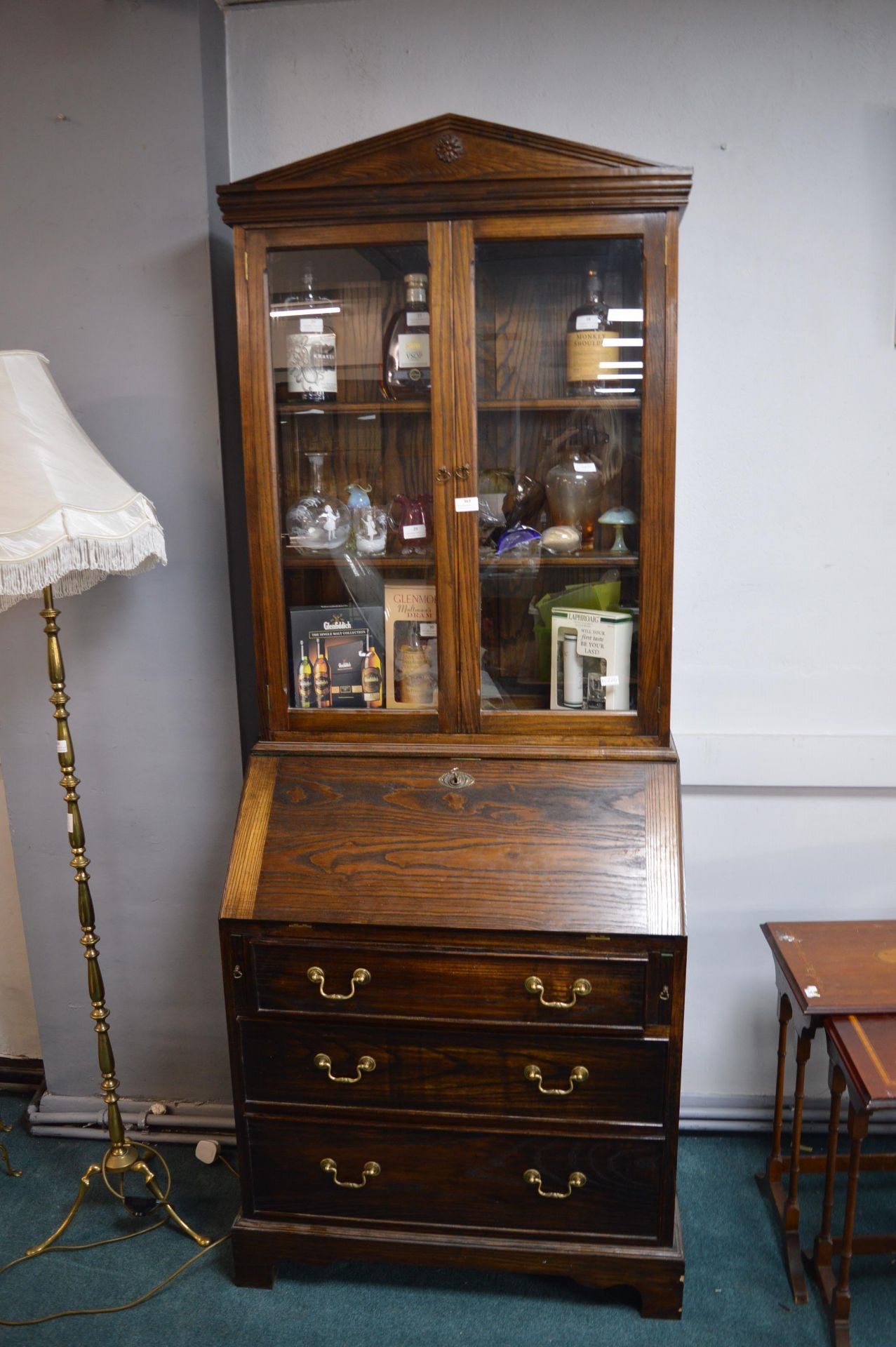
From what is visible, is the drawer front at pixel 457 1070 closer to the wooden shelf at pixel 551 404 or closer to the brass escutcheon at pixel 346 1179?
the brass escutcheon at pixel 346 1179

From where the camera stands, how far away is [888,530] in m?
2.09

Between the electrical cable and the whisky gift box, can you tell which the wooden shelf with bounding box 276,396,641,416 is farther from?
the electrical cable

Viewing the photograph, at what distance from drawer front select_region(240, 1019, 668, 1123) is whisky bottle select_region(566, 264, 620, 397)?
1.20 meters

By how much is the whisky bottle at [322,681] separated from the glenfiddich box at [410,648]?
117mm

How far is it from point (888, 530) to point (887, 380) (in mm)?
317

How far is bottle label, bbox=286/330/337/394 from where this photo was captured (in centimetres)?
183

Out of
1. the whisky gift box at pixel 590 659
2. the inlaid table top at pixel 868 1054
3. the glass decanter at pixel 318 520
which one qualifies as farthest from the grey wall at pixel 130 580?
the inlaid table top at pixel 868 1054

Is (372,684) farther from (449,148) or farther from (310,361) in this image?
(449,148)

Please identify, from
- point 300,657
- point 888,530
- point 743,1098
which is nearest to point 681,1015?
point 743,1098

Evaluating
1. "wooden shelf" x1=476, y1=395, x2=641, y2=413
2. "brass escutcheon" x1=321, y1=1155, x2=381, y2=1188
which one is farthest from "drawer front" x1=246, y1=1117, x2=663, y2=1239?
"wooden shelf" x1=476, y1=395, x2=641, y2=413

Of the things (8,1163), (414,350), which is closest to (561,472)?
(414,350)

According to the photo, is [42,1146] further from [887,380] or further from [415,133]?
[887,380]

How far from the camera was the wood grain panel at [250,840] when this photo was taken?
5.83ft

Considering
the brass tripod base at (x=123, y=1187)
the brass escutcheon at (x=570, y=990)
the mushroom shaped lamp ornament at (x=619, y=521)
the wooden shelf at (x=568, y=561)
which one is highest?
the mushroom shaped lamp ornament at (x=619, y=521)
